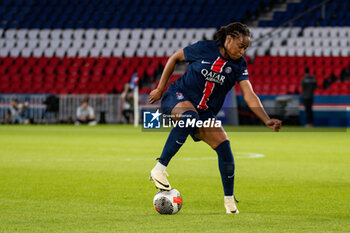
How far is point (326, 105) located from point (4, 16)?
17660mm

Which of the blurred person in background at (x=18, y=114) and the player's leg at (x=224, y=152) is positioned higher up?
the player's leg at (x=224, y=152)

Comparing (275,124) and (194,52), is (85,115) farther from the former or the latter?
(275,124)

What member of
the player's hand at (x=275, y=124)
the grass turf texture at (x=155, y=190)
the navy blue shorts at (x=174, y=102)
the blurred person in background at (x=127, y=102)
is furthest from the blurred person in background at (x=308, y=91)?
the player's hand at (x=275, y=124)

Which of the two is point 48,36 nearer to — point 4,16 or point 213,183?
point 4,16

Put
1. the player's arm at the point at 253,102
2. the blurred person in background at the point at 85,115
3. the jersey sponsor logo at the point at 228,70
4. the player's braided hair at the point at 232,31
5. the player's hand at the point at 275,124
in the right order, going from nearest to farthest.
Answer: the player's hand at the point at 275,124 < the player's arm at the point at 253,102 < the player's braided hair at the point at 232,31 < the jersey sponsor logo at the point at 228,70 < the blurred person in background at the point at 85,115

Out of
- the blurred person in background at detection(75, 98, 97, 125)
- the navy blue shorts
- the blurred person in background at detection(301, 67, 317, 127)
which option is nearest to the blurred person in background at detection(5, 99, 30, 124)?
the blurred person in background at detection(75, 98, 97, 125)

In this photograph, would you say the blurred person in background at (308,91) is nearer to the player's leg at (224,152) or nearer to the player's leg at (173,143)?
the player's leg at (224,152)

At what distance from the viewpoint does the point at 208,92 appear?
6.96 meters

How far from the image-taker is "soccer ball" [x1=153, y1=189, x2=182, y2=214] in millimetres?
6793

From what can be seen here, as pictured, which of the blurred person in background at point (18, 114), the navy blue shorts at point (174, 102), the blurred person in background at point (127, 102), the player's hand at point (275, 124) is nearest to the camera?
the player's hand at point (275, 124)

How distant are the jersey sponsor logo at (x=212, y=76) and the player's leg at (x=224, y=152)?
44 cm

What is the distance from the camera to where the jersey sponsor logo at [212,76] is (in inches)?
271

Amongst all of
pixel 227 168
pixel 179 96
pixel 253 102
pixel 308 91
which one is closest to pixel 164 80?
pixel 179 96

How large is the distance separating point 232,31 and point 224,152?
1.08 m
